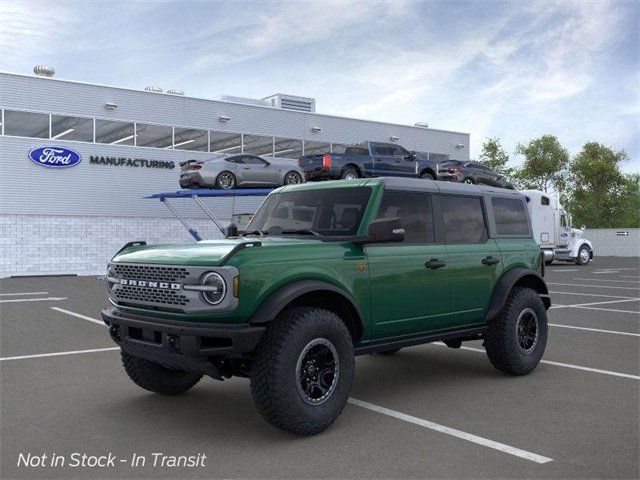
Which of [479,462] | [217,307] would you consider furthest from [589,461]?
[217,307]

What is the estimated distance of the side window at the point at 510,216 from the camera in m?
7.06

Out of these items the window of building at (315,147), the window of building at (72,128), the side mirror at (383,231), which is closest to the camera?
the side mirror at (383,231)

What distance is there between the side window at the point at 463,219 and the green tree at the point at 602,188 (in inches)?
2688

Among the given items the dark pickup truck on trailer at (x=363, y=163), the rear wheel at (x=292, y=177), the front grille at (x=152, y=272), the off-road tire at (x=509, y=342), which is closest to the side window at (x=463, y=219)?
the off-road tire at (x=509, y=342)

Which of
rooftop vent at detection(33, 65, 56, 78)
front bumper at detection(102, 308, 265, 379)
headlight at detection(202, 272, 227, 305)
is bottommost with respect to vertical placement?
front bumper at detection(102, 308, 265, 379)

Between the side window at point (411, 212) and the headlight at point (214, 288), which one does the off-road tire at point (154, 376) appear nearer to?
the headlight at point (214, 288)

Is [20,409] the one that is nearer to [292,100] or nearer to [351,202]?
[351,202]

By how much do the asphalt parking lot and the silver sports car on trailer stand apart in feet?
46.0

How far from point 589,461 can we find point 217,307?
2695 mm

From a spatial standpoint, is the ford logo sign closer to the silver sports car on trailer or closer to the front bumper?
the silver sports car on trailer

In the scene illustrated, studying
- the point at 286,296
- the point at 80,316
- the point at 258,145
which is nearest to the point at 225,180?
the point at 258,145

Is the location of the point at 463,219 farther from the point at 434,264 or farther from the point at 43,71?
the point at 43,71

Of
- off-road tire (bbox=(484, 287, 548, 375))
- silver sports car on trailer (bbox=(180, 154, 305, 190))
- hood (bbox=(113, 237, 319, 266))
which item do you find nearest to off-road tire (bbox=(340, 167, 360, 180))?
silver sports car on trailer (bbox=(180, 154, 305, 190))

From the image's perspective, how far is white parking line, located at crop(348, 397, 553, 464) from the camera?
14.0 ft
